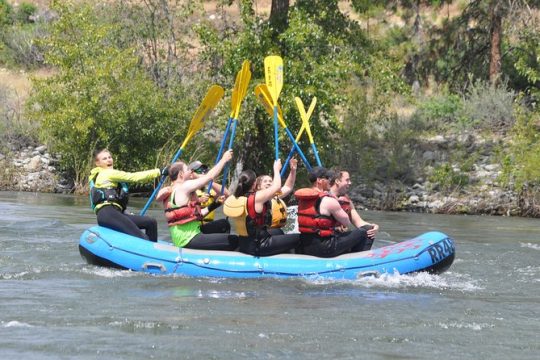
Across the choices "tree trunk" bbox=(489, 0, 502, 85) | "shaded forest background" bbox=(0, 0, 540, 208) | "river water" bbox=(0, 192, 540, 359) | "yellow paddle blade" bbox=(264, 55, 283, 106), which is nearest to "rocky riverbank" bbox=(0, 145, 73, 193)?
"shaded forest background" bbox=(0, 0, 540, 208)

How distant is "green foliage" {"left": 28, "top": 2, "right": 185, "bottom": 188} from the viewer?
18.5 m

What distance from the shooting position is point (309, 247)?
8273mm

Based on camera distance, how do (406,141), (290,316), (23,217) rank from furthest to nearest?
(406,141), (23,217), (290,316)

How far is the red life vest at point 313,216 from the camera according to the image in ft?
26.7

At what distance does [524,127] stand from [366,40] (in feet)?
10.5

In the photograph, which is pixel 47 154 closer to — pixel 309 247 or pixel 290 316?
pixel 309 247

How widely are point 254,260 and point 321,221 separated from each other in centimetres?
64

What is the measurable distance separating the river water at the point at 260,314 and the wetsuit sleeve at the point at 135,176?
0.80 m

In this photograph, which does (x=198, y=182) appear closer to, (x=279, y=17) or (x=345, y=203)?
(x=345, y=203)

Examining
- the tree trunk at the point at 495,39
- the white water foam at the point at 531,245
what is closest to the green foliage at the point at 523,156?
the tree trunk at the point at 495,39

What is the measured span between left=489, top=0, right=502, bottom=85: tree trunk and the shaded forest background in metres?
0.03

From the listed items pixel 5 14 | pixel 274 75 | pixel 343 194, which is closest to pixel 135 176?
pixel 343 194

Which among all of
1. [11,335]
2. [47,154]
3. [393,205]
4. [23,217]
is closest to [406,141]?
[393,205]

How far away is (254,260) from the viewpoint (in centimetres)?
810
